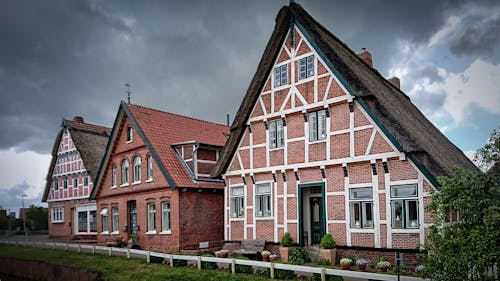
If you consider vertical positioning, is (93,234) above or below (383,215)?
below

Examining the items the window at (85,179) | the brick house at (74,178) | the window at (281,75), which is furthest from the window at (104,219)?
the window at (281,75)

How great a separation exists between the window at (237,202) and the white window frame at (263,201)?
1.00 metres

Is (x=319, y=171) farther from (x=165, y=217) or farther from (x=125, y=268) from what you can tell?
(x=165, y=217)

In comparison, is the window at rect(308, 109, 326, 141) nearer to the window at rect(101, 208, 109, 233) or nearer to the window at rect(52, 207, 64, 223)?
the window at rect(101, 208, 109, 233)

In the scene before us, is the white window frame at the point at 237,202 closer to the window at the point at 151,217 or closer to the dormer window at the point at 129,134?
the window at the point at 151,217

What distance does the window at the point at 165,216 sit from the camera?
2267cm

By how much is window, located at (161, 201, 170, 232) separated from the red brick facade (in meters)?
3.62

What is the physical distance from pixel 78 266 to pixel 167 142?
7.77 meters

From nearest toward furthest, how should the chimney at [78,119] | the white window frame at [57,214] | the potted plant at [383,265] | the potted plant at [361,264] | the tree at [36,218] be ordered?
1. the potted plant at [383,265]
2. the potted plant at [361,264]
3. the white window frame at [57,214]
4. the chimney at [78,119]
5. the tree at [36,218]

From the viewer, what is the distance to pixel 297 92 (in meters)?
18.0

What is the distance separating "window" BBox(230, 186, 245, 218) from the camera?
66.7 feet

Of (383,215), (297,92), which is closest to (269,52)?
(297,92)

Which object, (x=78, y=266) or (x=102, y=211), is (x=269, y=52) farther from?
(x=102, y=211)

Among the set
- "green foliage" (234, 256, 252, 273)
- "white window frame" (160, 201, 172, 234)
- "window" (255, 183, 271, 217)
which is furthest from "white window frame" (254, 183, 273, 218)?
"white window frame" (160, 201, 172, 234)
